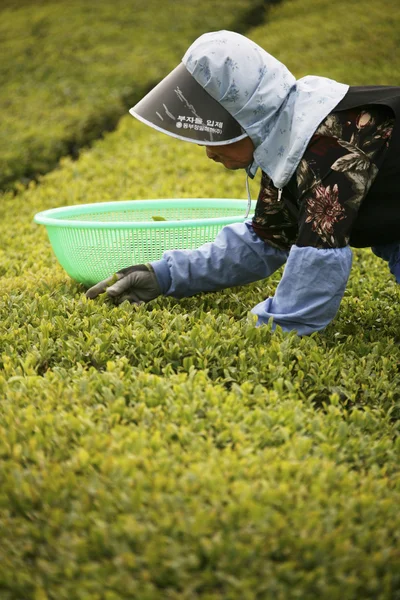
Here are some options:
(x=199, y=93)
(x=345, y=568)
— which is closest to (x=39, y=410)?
(x=345, y=568)

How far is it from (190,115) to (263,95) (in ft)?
0.92

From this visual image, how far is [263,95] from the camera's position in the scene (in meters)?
2.56

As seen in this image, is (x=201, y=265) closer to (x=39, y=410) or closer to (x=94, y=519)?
(x=39, y=410)

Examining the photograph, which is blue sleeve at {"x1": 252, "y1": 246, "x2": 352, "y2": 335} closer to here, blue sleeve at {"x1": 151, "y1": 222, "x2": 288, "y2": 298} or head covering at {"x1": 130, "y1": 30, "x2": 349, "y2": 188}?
head covering at {"x1": 130, "y1": 30, "x2": 349, "y2": 188}

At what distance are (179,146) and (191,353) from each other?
4823 millimetres

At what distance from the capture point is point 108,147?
283 inches

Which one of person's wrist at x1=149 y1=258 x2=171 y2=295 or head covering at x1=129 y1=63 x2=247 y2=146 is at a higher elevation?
head covering at x1=129 y1=63 x2=247 y2=146

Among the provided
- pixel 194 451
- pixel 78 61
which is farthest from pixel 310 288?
pixel 78 61

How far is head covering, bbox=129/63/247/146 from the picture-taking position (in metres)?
2.62

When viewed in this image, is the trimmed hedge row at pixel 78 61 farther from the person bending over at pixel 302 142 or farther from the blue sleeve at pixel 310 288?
the blue sleeve at pixel 310 288

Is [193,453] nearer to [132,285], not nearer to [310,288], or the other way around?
[310,288]

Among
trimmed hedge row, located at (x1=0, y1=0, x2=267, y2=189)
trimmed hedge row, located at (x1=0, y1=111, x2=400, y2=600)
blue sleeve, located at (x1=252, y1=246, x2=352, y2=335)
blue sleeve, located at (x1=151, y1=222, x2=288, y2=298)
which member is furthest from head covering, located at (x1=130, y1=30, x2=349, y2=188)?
trimmed hedge row, located at (x1=0, y1=0, x2=267, y2=189)

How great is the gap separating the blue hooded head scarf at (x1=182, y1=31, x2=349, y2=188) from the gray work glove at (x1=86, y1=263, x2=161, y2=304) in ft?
2.50

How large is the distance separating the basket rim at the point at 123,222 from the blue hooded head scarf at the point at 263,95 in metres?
0.71
